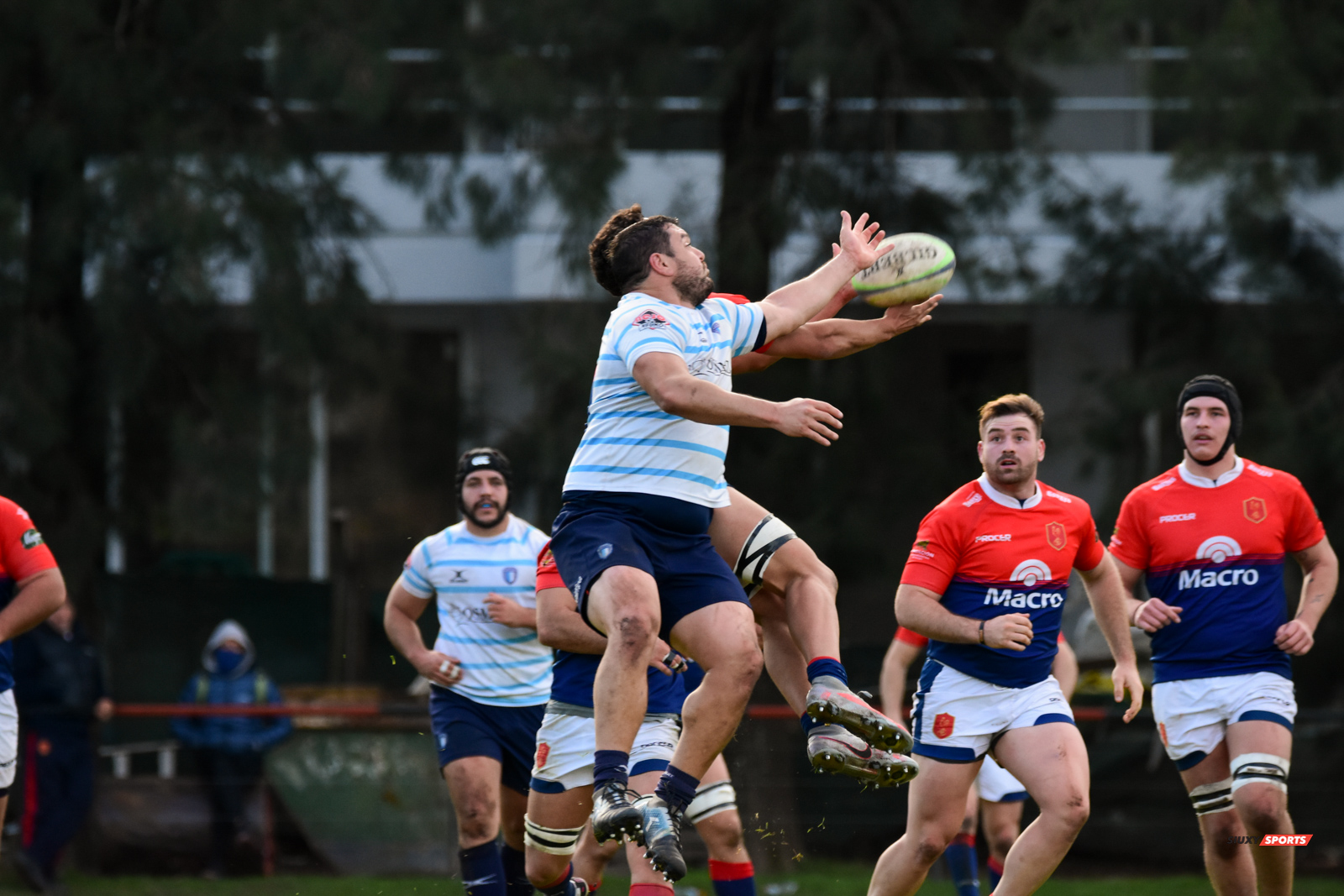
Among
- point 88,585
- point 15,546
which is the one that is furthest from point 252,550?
point 15,546

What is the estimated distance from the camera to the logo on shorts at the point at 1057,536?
6.55 m

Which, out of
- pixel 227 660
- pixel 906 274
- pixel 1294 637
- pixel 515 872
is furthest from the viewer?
pixel 227 660

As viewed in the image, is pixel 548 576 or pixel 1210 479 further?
pixel 1210 479

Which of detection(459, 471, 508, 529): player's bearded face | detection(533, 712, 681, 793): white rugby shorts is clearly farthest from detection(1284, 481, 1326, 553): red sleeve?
detection(459, 471, 508, 529): player's bearded face

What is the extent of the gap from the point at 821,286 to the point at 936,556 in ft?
4.53

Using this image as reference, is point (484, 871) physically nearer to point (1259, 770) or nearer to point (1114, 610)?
point (1114, 610)

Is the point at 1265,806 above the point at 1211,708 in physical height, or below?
below

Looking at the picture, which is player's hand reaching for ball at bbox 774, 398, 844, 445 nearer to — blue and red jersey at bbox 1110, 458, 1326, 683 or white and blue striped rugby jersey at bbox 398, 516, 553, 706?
blue and red jersey at bbox 1110, 458, 1326, 683

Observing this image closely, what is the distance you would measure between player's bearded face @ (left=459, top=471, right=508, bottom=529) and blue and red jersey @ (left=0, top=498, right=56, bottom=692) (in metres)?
2.09

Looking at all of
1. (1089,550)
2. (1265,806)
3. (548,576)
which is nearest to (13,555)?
(548,576)

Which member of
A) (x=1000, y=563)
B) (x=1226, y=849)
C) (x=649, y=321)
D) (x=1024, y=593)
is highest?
(x=649, y=321)

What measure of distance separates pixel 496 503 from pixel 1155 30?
6.45 m

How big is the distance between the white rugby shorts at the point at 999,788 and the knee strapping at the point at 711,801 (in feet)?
6.31

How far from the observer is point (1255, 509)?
23.7ft
